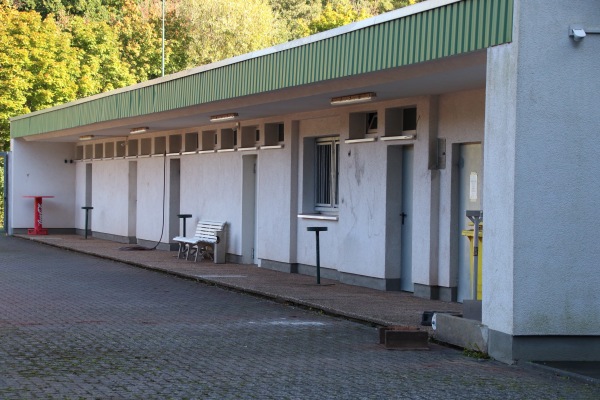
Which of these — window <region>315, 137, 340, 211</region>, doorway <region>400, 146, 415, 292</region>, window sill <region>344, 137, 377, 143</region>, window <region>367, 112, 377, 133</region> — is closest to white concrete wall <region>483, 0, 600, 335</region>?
doorway <region>400, 146, 415, 292</region>

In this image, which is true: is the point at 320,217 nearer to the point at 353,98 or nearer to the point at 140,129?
the point at 353,98

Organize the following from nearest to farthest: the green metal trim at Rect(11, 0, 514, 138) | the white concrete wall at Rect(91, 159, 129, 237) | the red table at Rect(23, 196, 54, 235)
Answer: the green metal trim at Rect(11, 0, 514, 138) → the white concrete wall at Rect(91, 159, 129, 237) → the red table at Rect(23, 196, 54, 235)

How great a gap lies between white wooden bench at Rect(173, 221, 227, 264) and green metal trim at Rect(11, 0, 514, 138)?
114 inches

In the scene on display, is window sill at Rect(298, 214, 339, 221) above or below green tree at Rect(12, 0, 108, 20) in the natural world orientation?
below

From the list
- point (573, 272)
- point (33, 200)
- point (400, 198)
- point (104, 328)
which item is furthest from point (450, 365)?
point (33, 200)

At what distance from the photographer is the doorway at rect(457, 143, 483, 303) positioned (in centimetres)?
1541

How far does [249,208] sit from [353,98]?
23.1ft

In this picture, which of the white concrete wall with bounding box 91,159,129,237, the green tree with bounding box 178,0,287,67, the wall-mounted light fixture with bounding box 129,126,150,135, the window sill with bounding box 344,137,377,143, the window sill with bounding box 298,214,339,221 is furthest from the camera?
the green tree with bounding box 178,0,287,67

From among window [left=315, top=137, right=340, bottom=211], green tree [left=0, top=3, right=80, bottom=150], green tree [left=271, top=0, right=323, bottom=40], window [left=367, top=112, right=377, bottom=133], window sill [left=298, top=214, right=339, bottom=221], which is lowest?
window sill [left=298, top=214, right=339, bottom=221]

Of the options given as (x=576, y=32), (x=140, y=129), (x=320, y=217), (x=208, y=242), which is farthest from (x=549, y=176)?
(x=140, y=129)

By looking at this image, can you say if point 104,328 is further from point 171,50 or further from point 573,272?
point 171,50

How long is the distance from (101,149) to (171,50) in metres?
33.0

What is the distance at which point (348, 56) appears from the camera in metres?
14.5

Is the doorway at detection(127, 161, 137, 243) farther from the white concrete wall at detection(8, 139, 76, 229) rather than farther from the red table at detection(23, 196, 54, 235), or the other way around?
the white concrete wall at detection(8, 139, 76, 229)
